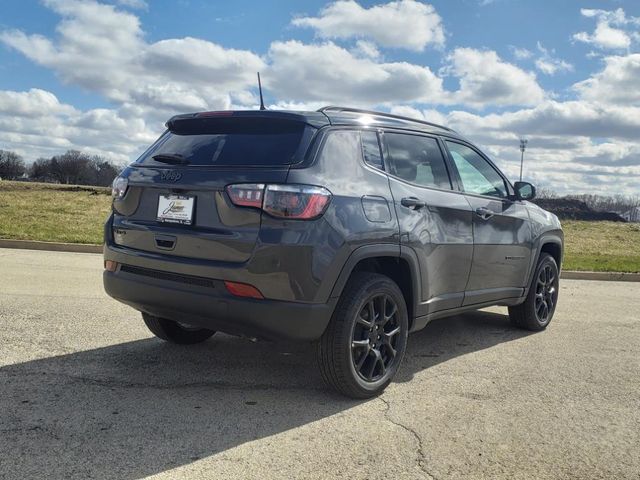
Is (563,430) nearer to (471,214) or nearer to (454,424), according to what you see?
(454,424)

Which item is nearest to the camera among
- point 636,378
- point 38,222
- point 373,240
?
point 373,240

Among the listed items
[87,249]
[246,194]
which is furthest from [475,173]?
[87,249]

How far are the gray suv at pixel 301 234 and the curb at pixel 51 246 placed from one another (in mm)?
7621

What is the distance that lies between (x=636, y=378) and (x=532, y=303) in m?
1.45

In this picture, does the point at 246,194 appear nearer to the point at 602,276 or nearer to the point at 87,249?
the point at 87,249

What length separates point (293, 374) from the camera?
4426 millimetres

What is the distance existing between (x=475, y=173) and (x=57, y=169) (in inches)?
4539

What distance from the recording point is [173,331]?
194 inches

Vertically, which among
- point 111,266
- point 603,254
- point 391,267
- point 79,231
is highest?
point 391,267

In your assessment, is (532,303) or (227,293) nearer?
(227,293)

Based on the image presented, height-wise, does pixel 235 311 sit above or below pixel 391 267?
below

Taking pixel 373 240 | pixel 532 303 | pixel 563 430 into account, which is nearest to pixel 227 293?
pixel 373 240

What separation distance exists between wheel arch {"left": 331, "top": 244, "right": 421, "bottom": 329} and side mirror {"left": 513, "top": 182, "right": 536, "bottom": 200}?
195 centimetres

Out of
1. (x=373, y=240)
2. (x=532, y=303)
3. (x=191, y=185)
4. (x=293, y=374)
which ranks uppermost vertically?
(x=191, y=185)
